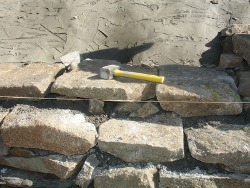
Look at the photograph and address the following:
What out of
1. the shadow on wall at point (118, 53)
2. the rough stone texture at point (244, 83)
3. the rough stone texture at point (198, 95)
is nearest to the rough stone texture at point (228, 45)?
the rough stone texture at point (244, 83)

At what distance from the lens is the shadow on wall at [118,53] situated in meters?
3.14

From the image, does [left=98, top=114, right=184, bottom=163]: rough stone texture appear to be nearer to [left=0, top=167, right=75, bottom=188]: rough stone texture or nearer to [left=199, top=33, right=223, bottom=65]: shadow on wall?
[left=0, top=167, right=75, bottom=188]: rough stone texture

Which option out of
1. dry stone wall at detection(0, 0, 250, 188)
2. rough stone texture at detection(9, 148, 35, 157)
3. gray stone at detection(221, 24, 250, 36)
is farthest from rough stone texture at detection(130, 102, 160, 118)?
gray stone at detection(221, 24, 250, 36)

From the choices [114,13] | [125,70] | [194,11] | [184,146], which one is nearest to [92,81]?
[125,70]

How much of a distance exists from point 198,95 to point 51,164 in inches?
48.1

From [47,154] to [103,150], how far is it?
1.53ft

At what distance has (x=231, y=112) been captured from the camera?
2275 mm

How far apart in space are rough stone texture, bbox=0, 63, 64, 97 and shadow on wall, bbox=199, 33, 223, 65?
1370 mm

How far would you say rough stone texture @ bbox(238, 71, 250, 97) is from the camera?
7.80ft

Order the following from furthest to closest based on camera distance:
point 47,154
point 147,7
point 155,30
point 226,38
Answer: point 147,7
point 155,30
point 226,38
point 47,154

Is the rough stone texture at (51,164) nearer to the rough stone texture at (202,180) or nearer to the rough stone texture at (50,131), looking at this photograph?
the rough stone texture at (50,131)

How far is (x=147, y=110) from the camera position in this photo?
239 cm

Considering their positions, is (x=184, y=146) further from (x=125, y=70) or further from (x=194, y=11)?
(x=194, y=11)

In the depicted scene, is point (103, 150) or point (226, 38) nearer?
point (103, 150)
